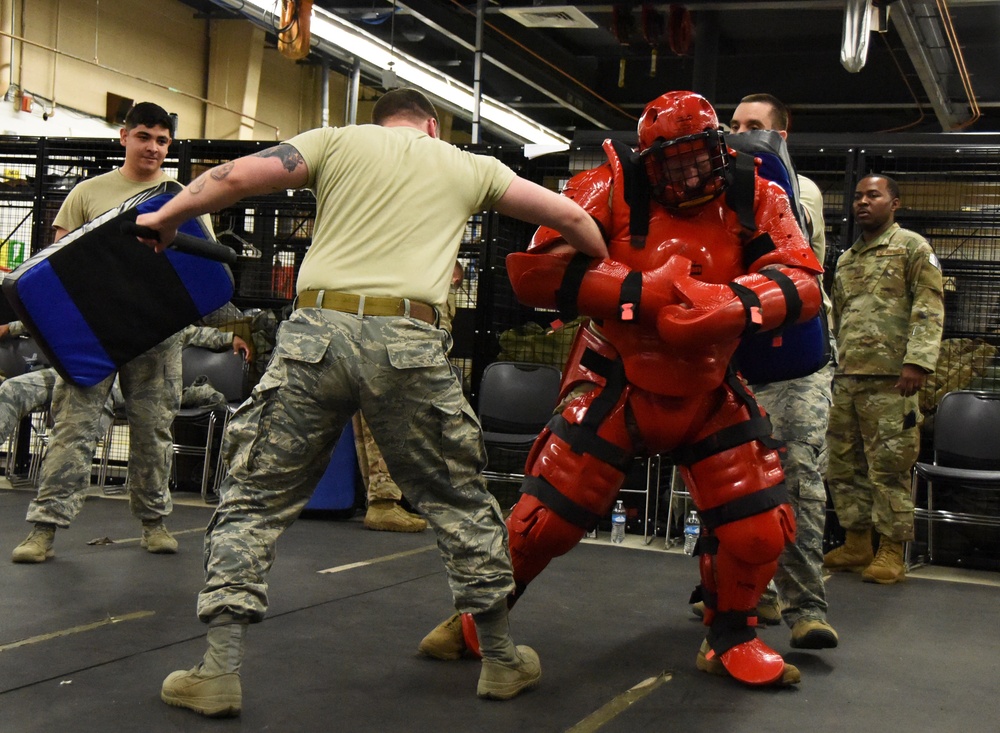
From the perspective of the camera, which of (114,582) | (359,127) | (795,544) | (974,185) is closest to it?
(359,127)

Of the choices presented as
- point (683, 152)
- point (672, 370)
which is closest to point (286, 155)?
point (683, 152)

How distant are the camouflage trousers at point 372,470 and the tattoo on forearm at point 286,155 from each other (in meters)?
3.71

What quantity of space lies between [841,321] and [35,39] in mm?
8283

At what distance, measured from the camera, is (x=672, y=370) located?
3107mm

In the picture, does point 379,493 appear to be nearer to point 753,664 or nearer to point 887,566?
point 887,566

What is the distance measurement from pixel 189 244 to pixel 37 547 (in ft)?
7.86

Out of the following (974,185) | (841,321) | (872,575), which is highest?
(974,185)

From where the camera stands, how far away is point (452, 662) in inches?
131

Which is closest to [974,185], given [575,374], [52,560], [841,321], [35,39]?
[841,321]

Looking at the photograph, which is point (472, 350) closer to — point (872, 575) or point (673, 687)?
point (872, 575)

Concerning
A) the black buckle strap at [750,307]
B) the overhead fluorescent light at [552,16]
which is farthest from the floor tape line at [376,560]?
the overhead fluorescent light at [552,16]

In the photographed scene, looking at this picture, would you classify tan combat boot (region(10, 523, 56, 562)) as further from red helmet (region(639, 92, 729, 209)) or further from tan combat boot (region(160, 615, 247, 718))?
red helmet (region(639, 92, 729, 209))

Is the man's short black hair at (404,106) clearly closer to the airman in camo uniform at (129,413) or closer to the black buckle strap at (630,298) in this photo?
the black buckle strap at (630,298)

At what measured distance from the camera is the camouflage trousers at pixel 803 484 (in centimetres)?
364
